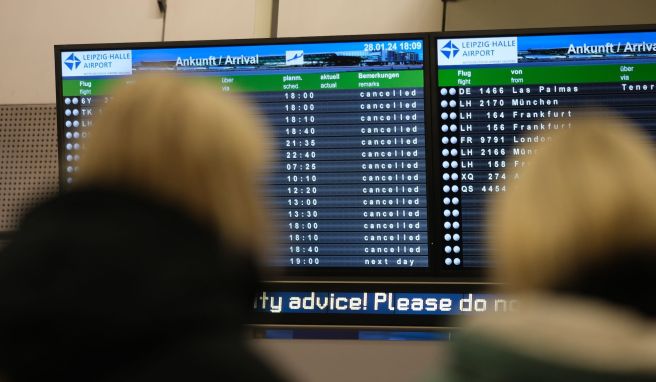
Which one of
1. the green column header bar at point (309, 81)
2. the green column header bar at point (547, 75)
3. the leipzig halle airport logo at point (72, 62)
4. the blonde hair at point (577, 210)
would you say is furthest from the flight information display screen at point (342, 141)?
the blonde hair at point (577, 210)

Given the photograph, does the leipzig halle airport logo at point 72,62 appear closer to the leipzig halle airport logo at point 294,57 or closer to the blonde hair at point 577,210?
the leipzig halle airport logo at point 294,57

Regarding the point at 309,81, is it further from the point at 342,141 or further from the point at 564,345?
the point at 564,345

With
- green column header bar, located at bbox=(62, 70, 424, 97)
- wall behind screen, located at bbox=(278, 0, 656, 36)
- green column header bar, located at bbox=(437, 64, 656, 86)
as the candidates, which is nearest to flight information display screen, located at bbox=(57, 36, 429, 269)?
green column header bar, located at bbox=(62, 70, 424, 97)

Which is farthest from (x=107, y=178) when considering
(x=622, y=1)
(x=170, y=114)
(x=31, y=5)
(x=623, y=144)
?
(x=31, y=5)

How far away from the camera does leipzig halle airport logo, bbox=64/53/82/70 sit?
134 inches

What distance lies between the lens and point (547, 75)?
3.19 m

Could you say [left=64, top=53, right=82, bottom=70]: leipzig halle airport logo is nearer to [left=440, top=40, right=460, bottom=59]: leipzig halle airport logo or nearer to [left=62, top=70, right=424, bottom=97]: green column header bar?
[left=62, top=70, right=424, bottom=97]: green column header bar

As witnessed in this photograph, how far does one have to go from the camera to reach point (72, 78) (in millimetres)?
3412

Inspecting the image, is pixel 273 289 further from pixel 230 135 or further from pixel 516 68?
pixel 230 135

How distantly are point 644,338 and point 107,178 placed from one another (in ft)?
2.44

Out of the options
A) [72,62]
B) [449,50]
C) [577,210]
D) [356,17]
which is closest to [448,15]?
[356,17]

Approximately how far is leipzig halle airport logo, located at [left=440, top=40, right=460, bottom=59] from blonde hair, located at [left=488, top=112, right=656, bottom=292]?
67.6 inches

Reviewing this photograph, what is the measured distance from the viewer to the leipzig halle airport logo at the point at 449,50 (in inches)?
127

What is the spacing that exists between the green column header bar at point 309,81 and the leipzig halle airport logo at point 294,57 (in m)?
0.04
